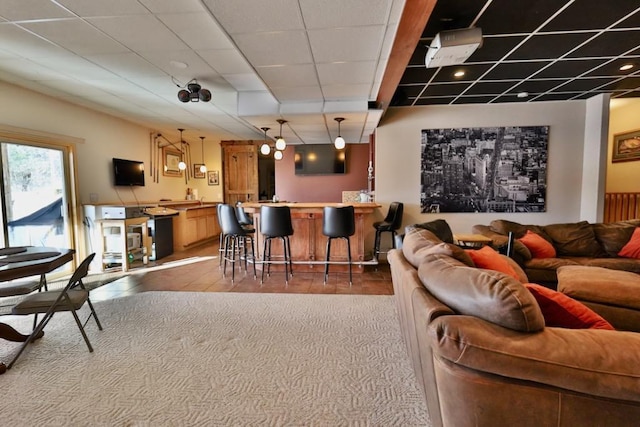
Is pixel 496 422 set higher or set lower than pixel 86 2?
lower

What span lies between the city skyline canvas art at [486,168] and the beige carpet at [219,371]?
2717mm

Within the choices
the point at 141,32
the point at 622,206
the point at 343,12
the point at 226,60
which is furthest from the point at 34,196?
the point at 622,206

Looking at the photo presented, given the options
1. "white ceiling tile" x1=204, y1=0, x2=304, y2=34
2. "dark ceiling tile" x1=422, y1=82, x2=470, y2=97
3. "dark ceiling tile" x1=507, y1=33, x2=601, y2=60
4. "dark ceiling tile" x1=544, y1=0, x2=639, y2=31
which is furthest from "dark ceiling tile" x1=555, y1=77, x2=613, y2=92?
"white ceiling tile" x1=204, y1=0, x2=304, y2=34

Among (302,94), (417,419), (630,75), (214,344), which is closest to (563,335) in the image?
(417,419)

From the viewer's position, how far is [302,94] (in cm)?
390

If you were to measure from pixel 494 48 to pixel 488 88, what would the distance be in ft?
4.20

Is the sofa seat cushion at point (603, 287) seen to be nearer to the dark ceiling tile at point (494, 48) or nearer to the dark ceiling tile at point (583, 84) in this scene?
the dark ceiling tile at point (494, 48)

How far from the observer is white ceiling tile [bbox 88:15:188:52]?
231 centimetres

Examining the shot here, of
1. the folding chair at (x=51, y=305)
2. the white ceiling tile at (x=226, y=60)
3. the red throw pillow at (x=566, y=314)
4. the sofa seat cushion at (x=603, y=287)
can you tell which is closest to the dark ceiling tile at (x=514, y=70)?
the sofa seat cushion at (x=603, y=287)

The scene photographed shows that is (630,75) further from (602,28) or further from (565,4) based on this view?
(565,4)

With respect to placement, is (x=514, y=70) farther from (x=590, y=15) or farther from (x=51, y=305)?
(x=51, y=305)

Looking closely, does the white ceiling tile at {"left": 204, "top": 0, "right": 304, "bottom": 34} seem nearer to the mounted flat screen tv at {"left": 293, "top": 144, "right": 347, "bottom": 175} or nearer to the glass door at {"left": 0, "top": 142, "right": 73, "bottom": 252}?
the glass door at {"left": 0, "top": 142, "right": 73, "bottom": 252}

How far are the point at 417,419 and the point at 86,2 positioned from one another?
136 inches

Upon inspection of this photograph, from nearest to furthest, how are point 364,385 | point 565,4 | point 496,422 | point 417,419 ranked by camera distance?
point 496,422, point 417,419, point 364,385, point 565,4
